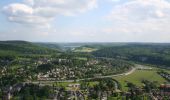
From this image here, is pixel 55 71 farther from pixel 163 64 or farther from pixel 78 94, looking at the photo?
pixel 163 64

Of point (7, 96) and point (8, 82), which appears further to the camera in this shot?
point (8, 82)

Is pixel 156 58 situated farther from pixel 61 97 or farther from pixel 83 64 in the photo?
pixel 61 97

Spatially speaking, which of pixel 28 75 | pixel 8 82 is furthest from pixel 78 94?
pixel 28 75

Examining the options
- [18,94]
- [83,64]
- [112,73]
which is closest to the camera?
[18,94]

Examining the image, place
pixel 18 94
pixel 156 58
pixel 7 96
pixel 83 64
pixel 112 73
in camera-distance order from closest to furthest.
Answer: pixel 7 96
pixel 18 94
pixel 112 73
pixel 83 64
pixel 156 58

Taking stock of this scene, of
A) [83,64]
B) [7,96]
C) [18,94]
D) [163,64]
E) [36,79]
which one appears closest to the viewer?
[7,96]

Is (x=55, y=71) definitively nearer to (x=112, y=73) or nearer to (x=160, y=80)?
(x=112, y=73)

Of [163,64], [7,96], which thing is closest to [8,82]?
[7,96]

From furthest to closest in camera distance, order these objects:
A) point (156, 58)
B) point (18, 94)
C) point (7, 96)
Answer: point (156, 58) < point (18, 94) < point (7, 96)

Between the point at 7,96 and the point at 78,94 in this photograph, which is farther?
the point at 78,94
